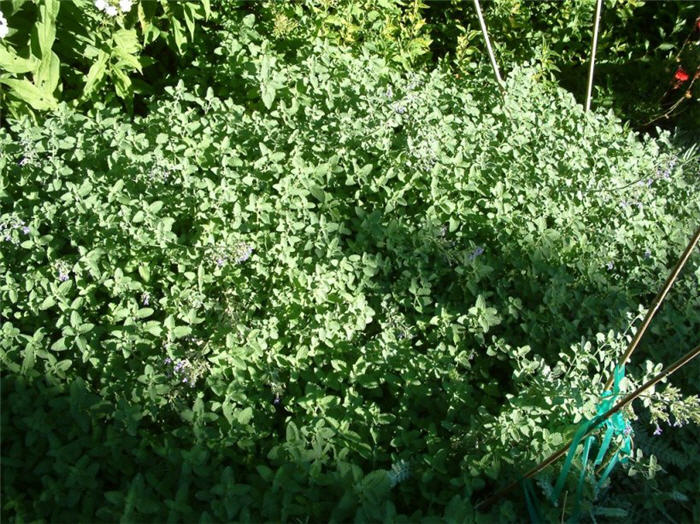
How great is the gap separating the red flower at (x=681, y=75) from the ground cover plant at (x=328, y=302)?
1418 mm

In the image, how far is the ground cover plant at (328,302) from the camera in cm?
202

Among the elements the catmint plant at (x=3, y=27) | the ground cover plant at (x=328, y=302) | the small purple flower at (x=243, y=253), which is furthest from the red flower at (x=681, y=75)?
the catmint plant at (x=3, y=27)

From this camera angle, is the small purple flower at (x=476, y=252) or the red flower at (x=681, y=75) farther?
the red flower at (x=681, y=75)

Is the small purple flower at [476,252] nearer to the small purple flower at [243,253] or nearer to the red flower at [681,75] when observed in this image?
the small purple flower at [243,253]

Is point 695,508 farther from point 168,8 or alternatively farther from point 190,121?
point 168,8

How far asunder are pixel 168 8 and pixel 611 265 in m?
2.17

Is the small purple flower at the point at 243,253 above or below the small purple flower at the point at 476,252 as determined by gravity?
below

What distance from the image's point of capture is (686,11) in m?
4.48

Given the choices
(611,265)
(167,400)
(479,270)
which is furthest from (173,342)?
(611,265)

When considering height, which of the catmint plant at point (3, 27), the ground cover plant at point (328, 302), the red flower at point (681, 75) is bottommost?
the ground cover plant at point (328, 302)

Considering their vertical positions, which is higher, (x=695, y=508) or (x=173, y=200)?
(x=173, y=200)

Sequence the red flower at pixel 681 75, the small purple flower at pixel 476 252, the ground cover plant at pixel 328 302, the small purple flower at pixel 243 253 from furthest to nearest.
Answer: the red flower at pixel 681 75 < the small purple flower at pixel 476 252 < the small purple flower at pixel 243 253 < the ground cover plant at pixel 328 302

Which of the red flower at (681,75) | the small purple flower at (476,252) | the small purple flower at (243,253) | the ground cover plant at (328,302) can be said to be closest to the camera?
the ground cover plant at (328,302)

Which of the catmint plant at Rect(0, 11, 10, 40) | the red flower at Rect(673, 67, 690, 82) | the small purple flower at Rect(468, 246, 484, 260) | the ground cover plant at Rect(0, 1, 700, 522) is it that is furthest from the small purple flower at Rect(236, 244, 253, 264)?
the red flower at Rect(673, 67, 690, 82)
